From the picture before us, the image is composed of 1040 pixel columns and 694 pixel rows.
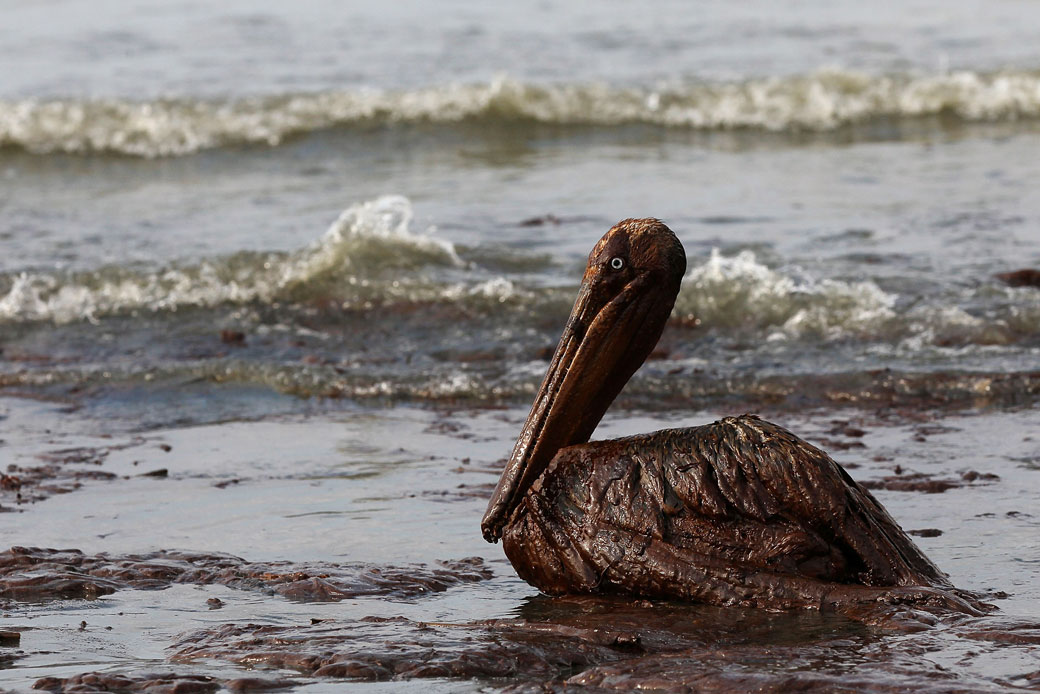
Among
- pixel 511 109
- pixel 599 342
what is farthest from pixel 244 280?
pixel 511 109

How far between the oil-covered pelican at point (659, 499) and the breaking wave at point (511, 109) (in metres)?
14.7

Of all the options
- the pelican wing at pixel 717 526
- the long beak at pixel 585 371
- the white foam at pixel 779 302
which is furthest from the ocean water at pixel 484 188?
the pelican wing at pixel 717 526

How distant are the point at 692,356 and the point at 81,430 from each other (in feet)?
13.1

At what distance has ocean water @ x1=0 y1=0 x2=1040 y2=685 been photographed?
9.76 m

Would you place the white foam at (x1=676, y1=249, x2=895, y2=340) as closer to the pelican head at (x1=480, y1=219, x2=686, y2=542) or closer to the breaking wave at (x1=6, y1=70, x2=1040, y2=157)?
the pelican head at (x1=480, y1=219, x2=686, y2=542)

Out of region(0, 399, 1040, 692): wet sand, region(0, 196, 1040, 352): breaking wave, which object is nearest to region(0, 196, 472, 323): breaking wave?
region(0, 196, 1040, 352): breaking wave

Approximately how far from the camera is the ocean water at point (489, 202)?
384 inches

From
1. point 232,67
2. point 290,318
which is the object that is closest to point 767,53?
point 232,67

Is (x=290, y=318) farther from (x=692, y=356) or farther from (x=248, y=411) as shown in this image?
(x=692, y=356)

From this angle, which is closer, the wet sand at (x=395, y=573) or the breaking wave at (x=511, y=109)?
the wet sand at (x=395, y=573)

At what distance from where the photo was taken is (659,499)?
5465 mm

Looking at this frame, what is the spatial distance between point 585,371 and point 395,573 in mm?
1069

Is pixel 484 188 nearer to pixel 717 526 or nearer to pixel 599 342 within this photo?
pixel 599 342

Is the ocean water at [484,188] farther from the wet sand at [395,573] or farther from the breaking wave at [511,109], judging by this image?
the wet sand at [395,573]
